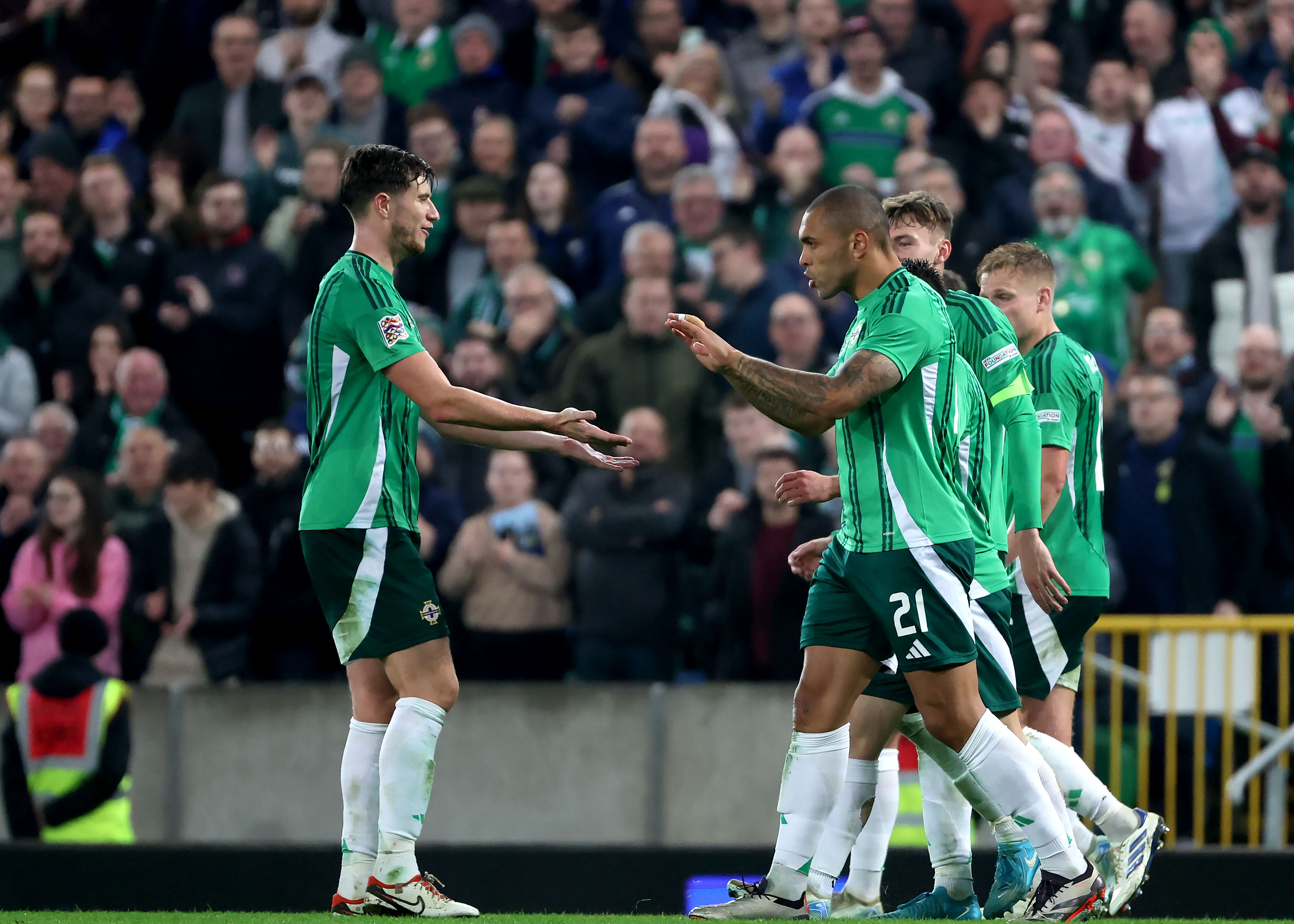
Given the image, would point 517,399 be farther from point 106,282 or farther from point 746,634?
point 106,282

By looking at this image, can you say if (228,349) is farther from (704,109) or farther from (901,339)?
(901,339)

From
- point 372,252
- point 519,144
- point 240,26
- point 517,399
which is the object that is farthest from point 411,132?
point 372,252

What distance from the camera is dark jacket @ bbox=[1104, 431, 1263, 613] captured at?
9.22m

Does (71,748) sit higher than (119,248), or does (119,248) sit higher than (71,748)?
(119,248)

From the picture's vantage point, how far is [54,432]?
1106cm

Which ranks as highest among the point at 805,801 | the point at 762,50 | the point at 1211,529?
the point at 762,50

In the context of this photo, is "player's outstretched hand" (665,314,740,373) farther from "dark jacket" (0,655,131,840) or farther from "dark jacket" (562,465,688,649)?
"dark jacket" (562,465,688,649)

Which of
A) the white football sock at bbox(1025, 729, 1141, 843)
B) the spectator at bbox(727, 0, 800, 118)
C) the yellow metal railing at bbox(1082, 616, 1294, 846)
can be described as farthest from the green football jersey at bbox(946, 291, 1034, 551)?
the spectator at bbox(727, 0, 800, 118)

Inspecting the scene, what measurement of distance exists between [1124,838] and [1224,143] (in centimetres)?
660

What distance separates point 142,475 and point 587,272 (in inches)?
123

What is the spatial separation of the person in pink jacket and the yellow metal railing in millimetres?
5291

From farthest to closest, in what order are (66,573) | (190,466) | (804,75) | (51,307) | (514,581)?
(804,75) < (51,307) < (190,466) < (66,573) < (514,581)

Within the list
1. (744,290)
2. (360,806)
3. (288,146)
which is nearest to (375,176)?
(360,806)

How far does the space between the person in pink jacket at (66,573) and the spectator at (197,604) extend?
15 centimetres
